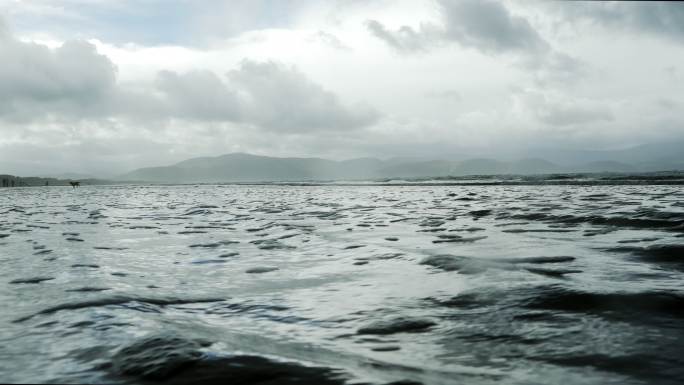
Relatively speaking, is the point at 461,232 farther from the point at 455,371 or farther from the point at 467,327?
the point at 455,371

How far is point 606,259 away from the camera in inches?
260

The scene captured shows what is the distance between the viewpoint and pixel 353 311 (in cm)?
446

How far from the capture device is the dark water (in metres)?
2.88

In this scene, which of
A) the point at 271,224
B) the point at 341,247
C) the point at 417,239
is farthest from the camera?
the point at 271,224

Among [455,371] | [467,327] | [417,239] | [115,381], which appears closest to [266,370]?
[115,381]

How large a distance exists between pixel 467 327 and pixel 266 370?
1716mm

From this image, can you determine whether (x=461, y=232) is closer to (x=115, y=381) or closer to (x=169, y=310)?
(x=169, y=310)

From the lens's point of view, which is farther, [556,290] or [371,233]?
[371,233]

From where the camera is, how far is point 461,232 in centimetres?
1031

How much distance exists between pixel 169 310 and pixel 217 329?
948 millimetres

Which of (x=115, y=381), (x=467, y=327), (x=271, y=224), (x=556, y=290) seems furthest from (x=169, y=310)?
(x=271, y=224)

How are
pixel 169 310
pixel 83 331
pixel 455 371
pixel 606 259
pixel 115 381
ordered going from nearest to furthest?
pixel 115 381 < pixel 455 371 < pixel 83 331 < pixel 169 310 < pixel 606 259

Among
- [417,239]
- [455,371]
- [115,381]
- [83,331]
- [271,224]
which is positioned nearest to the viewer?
[115,381]

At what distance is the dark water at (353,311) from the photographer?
2.88 m
